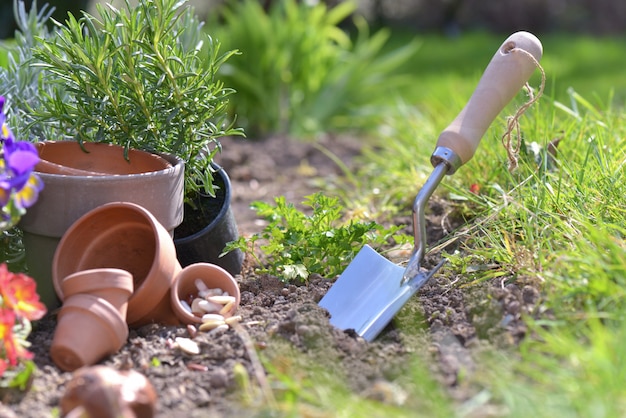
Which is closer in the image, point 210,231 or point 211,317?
point 211,317

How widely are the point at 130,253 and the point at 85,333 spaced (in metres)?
0.39

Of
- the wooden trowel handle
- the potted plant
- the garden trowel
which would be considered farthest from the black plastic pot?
the wooden trowel handle

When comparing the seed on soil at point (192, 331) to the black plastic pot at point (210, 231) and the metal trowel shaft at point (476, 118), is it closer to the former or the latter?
the black plastic pot at point (210, 231)

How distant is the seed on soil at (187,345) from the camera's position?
1.81 meters

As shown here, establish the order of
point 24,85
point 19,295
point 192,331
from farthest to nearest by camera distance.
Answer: point 24,85
point 192,331
point 19,295

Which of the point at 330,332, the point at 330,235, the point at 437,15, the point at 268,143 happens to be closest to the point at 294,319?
the point at 330,332

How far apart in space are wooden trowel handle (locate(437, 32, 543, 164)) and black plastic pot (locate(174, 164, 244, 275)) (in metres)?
0.65

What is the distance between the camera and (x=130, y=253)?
208cm

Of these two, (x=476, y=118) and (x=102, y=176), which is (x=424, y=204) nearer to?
(x=476, y=118)

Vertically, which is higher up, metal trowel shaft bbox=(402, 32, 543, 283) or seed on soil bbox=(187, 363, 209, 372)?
metal trowel shaft bbox=(402, 32, 543, 283)

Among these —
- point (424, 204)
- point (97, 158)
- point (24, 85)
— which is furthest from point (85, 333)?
point (24, 85)

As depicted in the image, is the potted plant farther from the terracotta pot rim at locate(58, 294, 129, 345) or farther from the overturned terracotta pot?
the overturned terracotta pot

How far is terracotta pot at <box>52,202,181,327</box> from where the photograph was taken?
189 cm

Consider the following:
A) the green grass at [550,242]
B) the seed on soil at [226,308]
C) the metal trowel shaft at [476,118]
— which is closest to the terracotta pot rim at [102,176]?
the seed on soil at [226,308]
